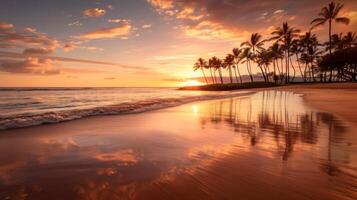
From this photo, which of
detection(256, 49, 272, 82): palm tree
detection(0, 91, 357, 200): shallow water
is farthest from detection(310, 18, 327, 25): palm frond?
detection(0, 91, 357, 200): shallow water

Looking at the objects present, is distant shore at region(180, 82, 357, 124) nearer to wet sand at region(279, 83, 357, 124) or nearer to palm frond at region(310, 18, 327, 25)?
wet sand at region(279, 83, 357, 124)

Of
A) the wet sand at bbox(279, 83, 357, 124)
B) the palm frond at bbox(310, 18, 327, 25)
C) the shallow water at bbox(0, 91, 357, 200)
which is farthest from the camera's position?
the palm frond at bbox(310, 18, 327, 25)

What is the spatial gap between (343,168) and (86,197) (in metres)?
3.63

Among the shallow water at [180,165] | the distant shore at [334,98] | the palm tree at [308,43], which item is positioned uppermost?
the palm tree at [308,43]

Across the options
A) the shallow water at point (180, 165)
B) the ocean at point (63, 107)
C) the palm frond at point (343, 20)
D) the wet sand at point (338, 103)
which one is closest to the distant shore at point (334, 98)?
the wet sand at point (338, 103)

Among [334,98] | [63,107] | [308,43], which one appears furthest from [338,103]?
[308,43]

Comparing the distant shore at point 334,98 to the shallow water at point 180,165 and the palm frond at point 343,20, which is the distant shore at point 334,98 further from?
the palm frond at point 343,20

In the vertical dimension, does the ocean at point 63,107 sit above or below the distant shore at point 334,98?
above

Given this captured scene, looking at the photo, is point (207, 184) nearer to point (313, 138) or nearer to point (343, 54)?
point (313, 138)

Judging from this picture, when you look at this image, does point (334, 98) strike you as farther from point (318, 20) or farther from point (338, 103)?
point (318, 20)

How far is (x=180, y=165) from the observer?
3266mm

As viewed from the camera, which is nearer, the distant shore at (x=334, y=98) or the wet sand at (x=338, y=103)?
the wet sand at (x=338, y=103)

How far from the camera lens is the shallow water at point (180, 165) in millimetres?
2420

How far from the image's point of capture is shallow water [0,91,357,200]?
7.94ft
